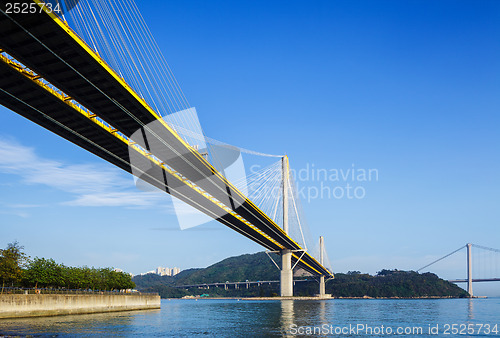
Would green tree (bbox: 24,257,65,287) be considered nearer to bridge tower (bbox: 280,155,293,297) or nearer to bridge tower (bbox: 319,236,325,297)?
bridge tower (bbox: 280,155,293,297)

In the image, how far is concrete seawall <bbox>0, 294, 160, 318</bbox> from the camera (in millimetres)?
38778

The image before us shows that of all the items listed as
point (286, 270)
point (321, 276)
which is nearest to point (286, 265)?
point (286, 270)

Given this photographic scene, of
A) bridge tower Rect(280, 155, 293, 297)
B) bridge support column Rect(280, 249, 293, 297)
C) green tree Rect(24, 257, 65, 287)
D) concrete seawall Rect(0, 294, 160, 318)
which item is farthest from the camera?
bridge support column Rect(280, 249, 293, 297)

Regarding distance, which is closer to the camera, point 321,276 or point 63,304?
point 63,304

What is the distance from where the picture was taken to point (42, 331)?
96.6 ft

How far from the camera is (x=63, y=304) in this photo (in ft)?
154

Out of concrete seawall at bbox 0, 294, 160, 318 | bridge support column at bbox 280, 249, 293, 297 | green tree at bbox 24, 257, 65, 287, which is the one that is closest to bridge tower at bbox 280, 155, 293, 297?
bridge support column at bbox 280, 249, 293, 297

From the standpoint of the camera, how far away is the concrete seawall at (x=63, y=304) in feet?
127

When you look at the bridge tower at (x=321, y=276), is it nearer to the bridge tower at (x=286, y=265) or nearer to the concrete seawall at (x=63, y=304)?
the bridge tower at (x=286, y=265)

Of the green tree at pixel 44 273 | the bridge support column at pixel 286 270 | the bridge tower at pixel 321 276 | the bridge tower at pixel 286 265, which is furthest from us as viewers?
the bridge tower at pixel 321 276

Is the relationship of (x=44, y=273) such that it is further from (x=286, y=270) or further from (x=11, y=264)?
(x=286, y=270)

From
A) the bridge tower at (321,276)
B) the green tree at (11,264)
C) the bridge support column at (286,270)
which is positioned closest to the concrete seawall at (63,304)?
the green tree at (11,264)

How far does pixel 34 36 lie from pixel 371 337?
1096 inches

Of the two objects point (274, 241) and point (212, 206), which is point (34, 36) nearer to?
point (212, 206)
